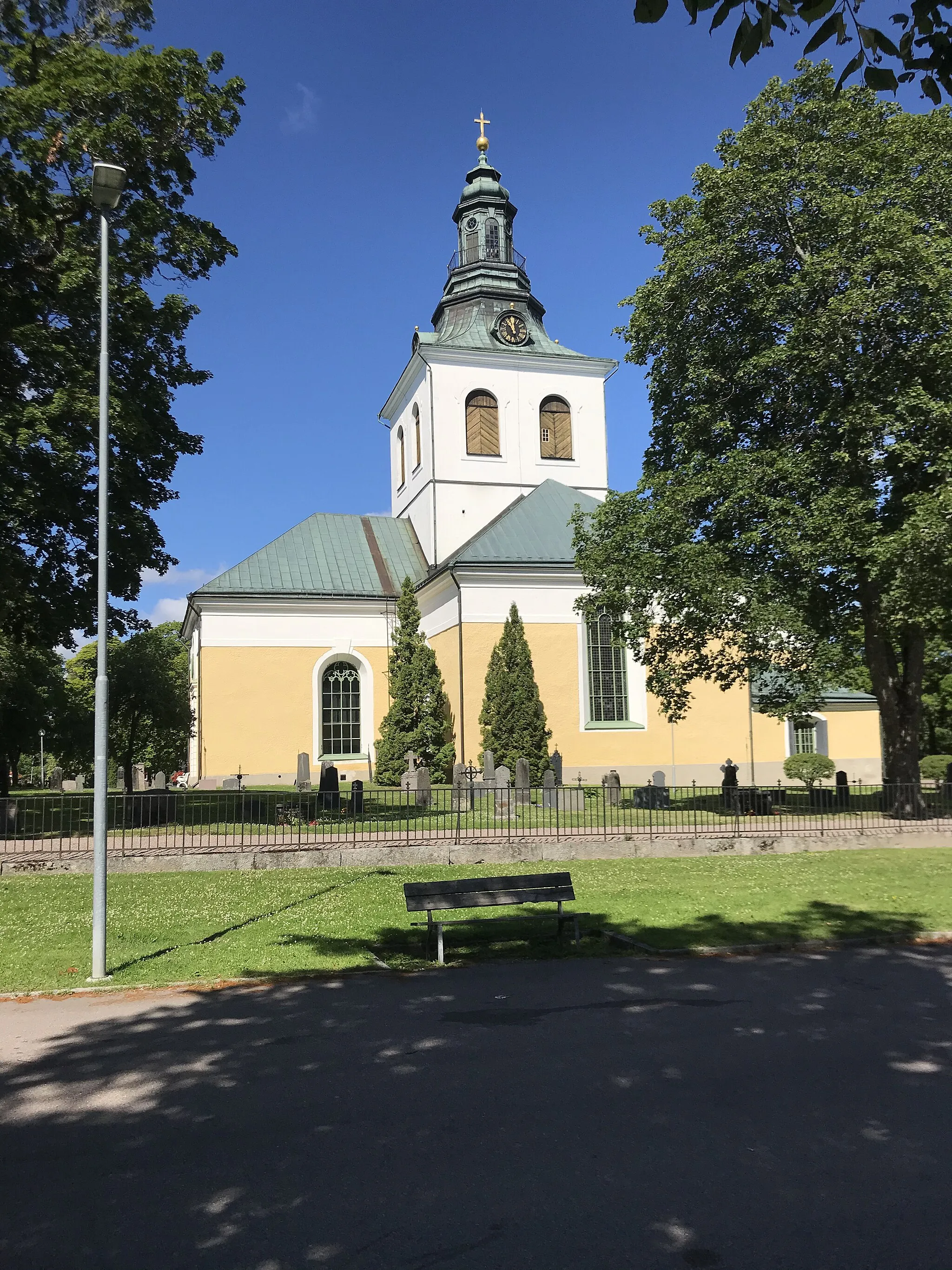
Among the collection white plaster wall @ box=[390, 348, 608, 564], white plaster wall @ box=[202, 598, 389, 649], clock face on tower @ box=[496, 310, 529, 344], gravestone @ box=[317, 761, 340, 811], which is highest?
clock face on tower @ box=[496, 310, 529, 344]

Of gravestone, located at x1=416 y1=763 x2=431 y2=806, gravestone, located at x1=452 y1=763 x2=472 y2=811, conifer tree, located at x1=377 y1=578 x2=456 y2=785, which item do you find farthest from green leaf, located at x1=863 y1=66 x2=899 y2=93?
conifer tree, located at x1=377 y1=578 x2=456 y2=785

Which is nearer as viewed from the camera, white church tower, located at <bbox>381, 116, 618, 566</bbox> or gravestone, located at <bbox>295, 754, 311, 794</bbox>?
gravestone, located at <bbox>295, 754, 311, 794</bbox>

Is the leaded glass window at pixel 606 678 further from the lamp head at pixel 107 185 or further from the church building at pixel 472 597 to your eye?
the lamp head at pixel 107 185

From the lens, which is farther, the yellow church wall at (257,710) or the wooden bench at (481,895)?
the yellow church wall at (257,710)

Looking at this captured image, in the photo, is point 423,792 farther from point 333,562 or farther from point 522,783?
point 333,562

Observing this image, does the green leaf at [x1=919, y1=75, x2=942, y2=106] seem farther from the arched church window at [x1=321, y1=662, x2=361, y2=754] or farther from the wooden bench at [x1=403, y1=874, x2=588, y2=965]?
the arched church window at [x1=321, y1=662, x2=361, y2=754]

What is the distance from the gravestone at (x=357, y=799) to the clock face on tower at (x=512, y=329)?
22.8 m

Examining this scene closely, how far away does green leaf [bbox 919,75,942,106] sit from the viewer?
4832mm

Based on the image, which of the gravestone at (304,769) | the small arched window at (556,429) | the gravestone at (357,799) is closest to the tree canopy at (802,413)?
the gravestone at (357,799)

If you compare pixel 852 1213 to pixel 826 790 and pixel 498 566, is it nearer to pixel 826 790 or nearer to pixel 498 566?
pixel 826 790

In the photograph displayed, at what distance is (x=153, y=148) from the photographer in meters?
17.8

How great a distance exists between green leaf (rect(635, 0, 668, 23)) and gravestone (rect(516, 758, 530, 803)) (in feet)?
65.1

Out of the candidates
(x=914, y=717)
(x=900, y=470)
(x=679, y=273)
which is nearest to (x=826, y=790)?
(x=914, y=717)

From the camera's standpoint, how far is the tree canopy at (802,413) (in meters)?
18.1
